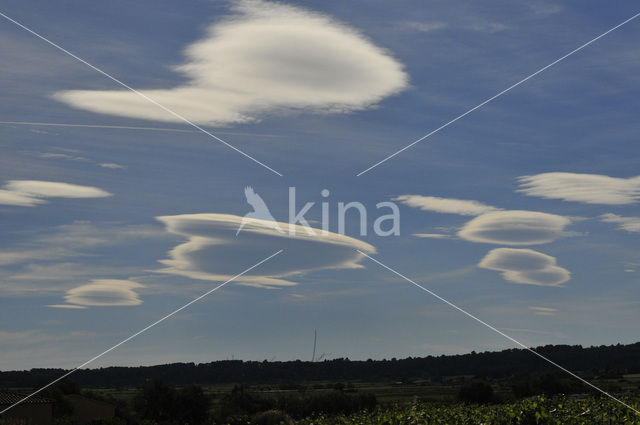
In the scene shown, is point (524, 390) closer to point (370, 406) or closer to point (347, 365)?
point (370, 406)

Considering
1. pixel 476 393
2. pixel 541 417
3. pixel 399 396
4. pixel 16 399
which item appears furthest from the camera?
pixel 399 396

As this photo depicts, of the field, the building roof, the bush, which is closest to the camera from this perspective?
the field

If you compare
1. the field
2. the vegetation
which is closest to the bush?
A: the vegetation

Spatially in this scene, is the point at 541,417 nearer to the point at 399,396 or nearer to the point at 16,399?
the point at 16,399

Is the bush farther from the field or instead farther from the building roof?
the field

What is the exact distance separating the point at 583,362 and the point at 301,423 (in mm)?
112378

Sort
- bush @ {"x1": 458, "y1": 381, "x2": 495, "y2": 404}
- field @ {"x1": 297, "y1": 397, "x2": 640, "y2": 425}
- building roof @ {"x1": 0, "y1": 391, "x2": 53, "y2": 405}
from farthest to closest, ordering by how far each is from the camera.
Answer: bush @ {"x1": 458, "y1": 381, "x2": 495, "y2": 404} < building roof @ {"x1": 0, "y1": 391, "x2": 53, "y2": 405} < field @ {"x1": 297, "y1": 397, "x2": 640, "y2": 425}

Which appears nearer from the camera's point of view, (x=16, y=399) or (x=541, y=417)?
(x=541, y=417)

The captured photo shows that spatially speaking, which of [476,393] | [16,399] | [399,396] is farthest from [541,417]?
[399,396]

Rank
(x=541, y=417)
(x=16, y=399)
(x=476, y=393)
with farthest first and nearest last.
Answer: (x=476, y=393) → (x=16, y=399) → (x=541, y=417)

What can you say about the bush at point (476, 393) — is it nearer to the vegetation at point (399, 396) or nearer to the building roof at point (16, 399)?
the vegetation at point (399, 396)

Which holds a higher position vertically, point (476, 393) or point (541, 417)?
point (476, 393)

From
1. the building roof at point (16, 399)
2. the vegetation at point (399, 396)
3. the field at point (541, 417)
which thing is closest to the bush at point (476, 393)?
the vegetation at point (399, 396)

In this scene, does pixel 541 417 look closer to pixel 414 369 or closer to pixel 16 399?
pixel 16 399
